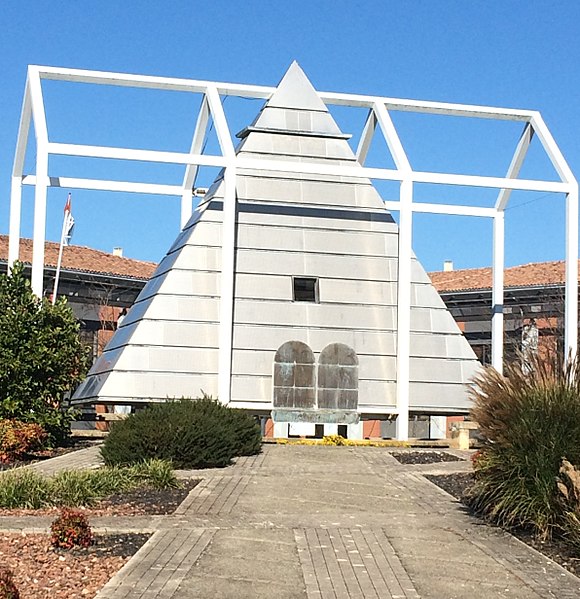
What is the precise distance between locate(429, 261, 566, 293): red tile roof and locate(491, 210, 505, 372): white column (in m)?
15.8

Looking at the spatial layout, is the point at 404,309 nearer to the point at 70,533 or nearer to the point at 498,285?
the point at 498,285

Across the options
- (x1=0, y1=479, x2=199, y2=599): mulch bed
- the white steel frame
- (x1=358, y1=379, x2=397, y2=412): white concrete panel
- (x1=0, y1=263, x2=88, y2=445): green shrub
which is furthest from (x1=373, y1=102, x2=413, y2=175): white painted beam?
(x1=0, y1=479, x2=199, y2=599): mulch bed

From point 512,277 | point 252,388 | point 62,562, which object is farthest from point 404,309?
point 512,277

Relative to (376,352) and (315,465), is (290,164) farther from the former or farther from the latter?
(315,465)

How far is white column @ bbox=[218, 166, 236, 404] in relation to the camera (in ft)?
75.2

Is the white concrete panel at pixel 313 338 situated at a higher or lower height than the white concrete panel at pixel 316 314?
lower

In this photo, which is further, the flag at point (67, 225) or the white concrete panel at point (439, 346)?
the flag at point (67, 225)

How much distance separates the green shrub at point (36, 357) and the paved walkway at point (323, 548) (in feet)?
22.0

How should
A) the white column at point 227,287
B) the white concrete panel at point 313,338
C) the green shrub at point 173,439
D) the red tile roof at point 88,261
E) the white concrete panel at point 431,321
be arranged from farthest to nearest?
the red tile roof at point 88,261 < the white concrete panel at point 431,321 < the white concrete panel at point 313,338 < the white column at point 227,287 < the green shrub at point 173,439

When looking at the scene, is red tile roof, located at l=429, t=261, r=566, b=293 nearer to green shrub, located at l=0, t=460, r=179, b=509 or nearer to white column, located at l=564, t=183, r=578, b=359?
white column, located at l=564, t=183, r=578, b=359

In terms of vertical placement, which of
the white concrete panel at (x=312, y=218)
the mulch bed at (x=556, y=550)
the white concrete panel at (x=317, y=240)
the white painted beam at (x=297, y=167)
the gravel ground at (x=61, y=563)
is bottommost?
the gravel ground at (x=61, y=563)

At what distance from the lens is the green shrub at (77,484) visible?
1284cm

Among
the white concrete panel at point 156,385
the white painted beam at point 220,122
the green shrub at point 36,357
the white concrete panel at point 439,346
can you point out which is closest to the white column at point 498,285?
the white concrete panel at point 439,346

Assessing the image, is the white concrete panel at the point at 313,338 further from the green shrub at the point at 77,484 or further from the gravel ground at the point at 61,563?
the gravel ground at the point at 61,563
